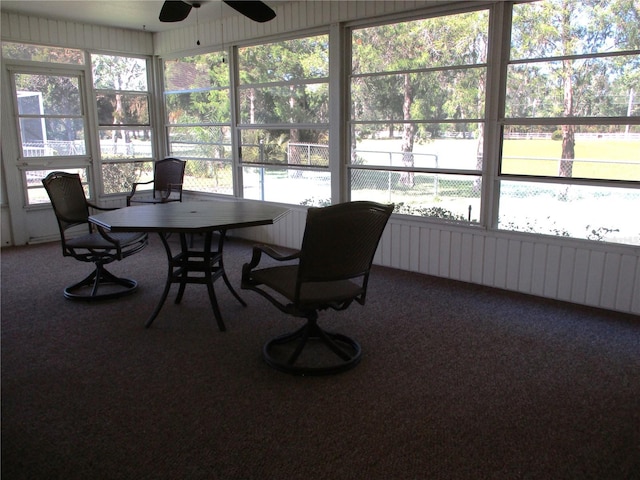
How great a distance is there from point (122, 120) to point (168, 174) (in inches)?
41.6

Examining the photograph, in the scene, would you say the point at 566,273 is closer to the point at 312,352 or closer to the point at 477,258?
the point at 477,258

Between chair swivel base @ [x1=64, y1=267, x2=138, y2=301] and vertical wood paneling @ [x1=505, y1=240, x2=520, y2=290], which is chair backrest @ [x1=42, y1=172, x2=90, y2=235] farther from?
vertical wood paneling @ [x1=505, y1=240, x2=520, y2=290]

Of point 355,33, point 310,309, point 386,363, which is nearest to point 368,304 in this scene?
point 386,363

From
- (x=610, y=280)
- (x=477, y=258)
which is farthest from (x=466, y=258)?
(x=610, y=280)

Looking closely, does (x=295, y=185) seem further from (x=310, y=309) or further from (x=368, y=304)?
(x=310, y=309)

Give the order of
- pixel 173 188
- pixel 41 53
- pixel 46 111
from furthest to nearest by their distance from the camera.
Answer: pixel 173 188
pixel 46 111
pixel 41 53

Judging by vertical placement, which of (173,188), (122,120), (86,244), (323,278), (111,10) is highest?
(111,10)

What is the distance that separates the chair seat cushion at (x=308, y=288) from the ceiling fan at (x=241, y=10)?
186 cm

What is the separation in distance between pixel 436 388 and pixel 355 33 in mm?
3523

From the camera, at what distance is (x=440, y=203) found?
4578 mm

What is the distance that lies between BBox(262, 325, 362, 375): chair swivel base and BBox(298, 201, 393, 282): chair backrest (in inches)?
20.0

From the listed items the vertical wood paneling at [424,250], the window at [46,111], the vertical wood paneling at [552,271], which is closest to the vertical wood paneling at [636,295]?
the vertical wood paneling at [552,271]

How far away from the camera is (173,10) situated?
152 inches

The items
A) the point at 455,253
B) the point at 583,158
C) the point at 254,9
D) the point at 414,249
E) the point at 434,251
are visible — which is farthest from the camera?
the point at 414,249
